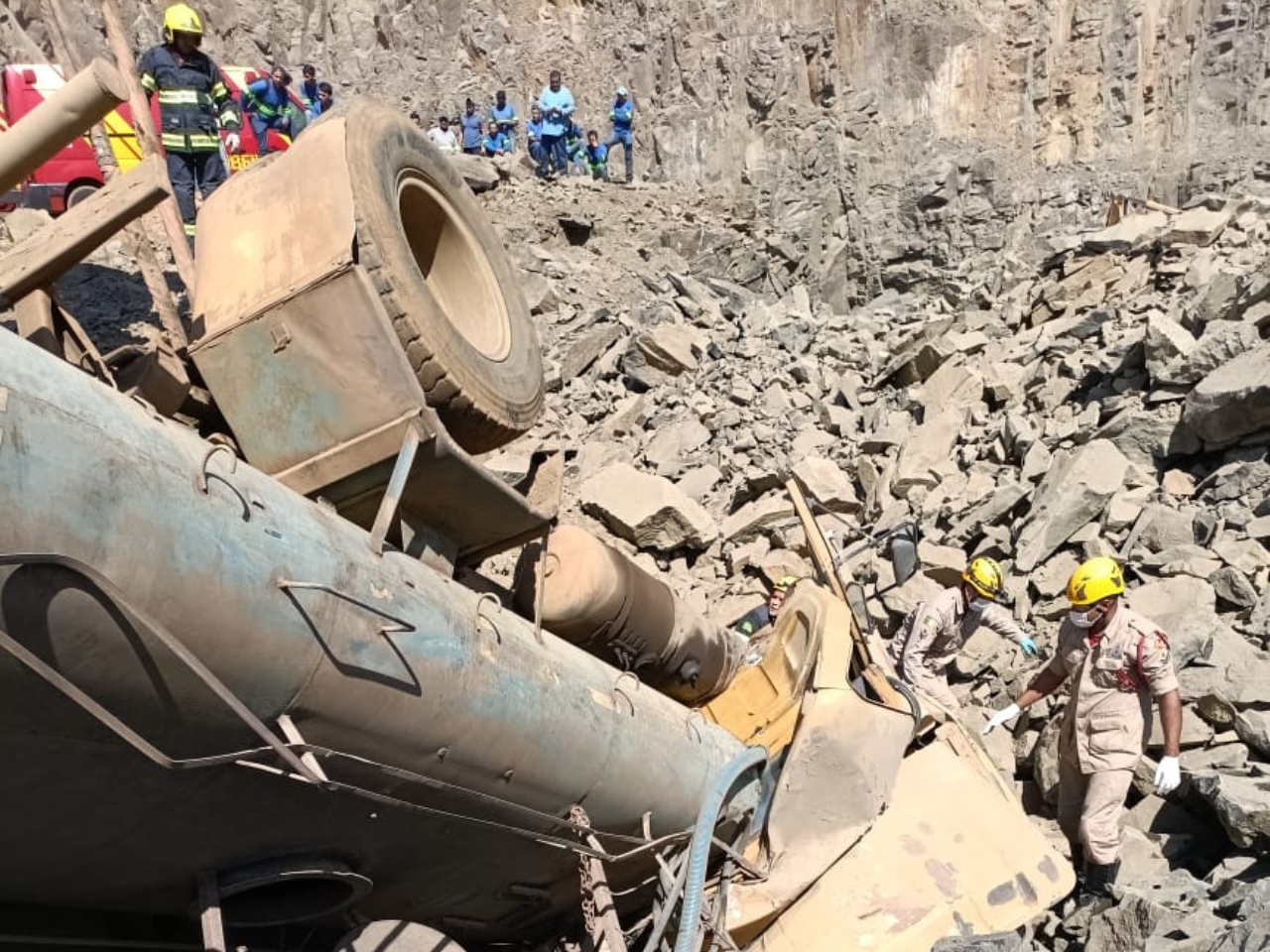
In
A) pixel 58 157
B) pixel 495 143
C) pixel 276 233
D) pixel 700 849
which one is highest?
pixel 276 233

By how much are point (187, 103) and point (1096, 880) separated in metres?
5.98

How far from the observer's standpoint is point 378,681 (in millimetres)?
2168

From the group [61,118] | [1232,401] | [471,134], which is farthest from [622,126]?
[61,118]

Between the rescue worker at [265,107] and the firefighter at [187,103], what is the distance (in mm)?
5185

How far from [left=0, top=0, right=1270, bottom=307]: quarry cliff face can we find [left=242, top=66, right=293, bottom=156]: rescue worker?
25.0ft

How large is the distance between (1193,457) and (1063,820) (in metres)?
3.02

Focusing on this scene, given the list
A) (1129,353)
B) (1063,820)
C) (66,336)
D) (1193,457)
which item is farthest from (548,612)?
(1129,353)

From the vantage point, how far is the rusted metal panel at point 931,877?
3350mm

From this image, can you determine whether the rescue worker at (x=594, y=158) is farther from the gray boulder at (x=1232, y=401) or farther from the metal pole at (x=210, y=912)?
the metal pole at (x=210, y=912)

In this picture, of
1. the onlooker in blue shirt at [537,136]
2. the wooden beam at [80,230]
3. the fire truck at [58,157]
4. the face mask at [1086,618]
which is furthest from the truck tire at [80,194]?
the onlooker in blue shirt at [537,136]

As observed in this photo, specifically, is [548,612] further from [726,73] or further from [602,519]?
[726,73]

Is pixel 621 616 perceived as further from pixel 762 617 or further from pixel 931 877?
pixel 762 617

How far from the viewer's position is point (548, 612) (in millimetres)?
3314

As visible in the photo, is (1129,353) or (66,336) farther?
(1129,353)
